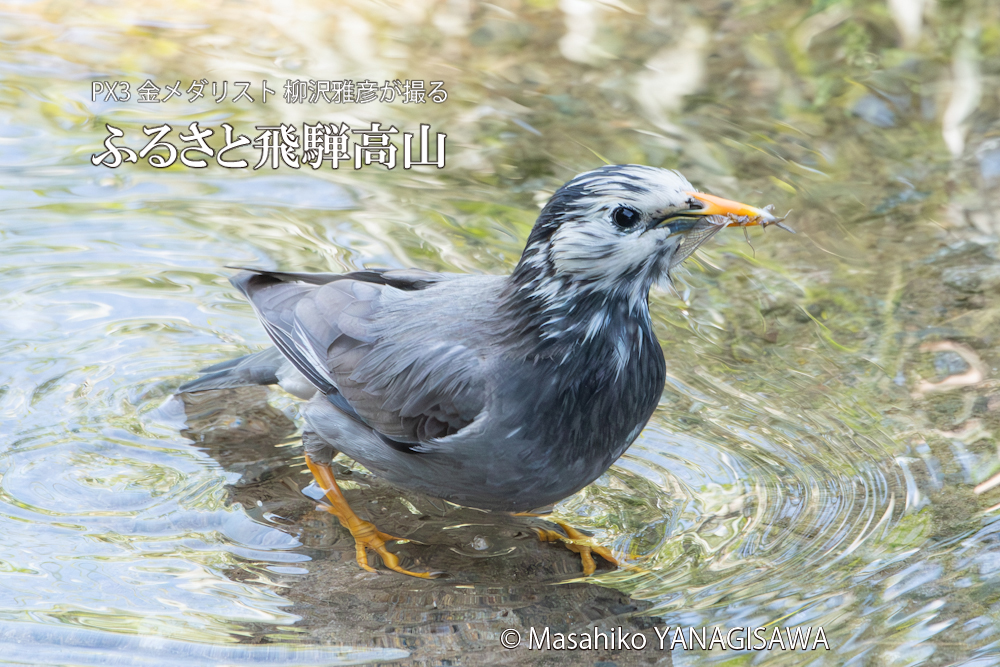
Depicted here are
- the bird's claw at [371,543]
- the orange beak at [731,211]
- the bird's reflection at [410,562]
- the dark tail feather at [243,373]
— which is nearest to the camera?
the orange beak at [731,211]

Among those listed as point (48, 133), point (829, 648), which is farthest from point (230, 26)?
point (829, 648)

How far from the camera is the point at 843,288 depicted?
5.93 metres

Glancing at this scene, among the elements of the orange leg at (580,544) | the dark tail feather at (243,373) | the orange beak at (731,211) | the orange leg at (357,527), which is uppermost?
the orange beak at (731,211)

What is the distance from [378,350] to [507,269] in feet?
5.66

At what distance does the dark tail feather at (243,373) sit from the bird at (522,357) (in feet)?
1.12

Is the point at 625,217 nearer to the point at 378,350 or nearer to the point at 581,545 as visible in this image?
the point at 378,350

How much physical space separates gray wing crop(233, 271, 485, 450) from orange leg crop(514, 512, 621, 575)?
740 mm

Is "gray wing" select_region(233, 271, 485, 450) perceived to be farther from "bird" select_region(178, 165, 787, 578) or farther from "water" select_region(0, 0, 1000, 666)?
"water" select_region(0, 0, 1000, 666)

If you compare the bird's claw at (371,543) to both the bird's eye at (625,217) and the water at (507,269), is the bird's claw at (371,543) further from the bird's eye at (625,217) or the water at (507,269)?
the bird's eye at (625,217)

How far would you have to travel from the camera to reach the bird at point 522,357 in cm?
390

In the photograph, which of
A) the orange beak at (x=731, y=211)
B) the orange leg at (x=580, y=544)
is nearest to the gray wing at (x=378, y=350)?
the orange leg at (x=580, y=544)

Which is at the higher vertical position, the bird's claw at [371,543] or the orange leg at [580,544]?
the orange leg at [580,544]

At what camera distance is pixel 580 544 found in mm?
4633

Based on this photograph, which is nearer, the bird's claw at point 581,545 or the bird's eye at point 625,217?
the bird's eye at point 625,217
